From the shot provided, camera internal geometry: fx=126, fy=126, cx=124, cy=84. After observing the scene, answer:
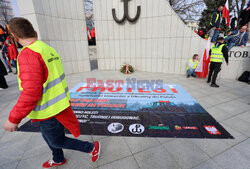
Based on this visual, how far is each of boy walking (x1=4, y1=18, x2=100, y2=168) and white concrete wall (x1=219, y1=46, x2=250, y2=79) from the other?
7.71m

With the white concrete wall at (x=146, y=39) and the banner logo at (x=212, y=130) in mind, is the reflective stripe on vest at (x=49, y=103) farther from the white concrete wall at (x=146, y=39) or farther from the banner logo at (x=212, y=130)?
the white concrete wall at (x=146, y=39)

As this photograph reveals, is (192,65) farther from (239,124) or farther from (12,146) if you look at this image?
(12,146)

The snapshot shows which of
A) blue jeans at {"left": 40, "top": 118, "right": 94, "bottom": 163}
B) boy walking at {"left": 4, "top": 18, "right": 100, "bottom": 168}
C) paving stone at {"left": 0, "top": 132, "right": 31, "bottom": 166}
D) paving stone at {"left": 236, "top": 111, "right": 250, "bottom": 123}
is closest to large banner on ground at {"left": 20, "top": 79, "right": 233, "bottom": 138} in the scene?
paving stone at {"left": 236, "top": 111, "right": 250, "bottom": 123}

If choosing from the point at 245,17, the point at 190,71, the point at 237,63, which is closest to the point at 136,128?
the point at 190,71

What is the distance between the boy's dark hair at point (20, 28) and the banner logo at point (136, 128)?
2.47 metres

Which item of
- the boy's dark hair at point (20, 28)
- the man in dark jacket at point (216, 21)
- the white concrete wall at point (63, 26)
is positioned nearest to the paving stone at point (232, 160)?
the boy's dark hair at point (20, 28)

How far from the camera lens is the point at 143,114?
11.3 ft

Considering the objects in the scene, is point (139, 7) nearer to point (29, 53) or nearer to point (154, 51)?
point (154, 51)

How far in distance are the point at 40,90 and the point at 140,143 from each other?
6.65 feet

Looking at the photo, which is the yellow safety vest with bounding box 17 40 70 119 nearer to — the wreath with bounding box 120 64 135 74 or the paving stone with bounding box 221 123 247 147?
the paving stone with bounding box 221 123 247 147

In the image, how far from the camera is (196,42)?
6926 millimetres

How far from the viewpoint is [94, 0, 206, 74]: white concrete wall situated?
7172mm

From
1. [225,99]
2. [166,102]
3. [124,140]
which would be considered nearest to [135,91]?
[166,102]

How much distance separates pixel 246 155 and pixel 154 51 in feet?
22.2
